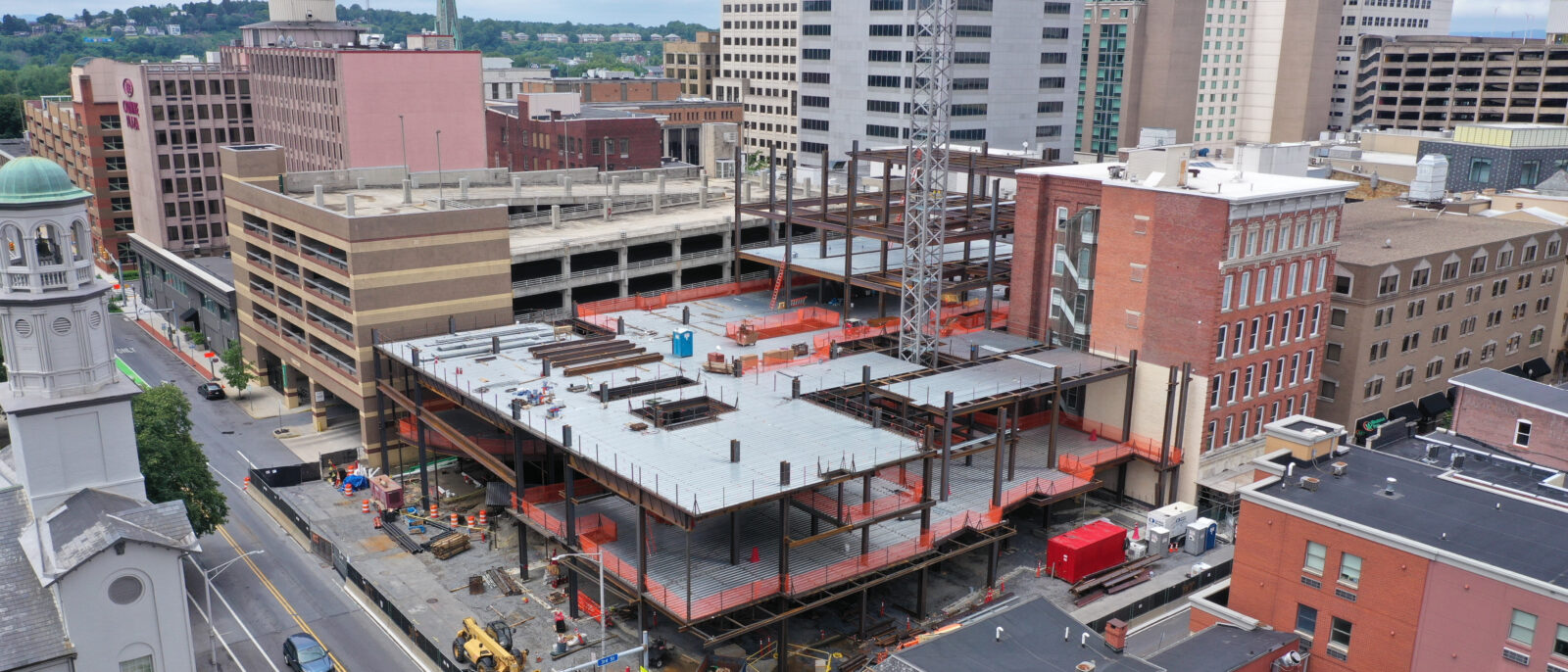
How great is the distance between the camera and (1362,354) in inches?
2835

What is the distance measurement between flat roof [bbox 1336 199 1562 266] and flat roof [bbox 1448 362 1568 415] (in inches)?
485

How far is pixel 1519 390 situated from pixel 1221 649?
29.1 meters

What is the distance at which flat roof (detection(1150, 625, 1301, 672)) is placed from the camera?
4034 cm

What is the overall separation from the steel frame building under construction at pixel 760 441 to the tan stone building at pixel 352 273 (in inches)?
108

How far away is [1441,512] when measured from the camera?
141 ft

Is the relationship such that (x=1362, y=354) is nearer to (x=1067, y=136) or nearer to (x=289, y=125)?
(x=1067, y=136)

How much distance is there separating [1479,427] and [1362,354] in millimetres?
13182

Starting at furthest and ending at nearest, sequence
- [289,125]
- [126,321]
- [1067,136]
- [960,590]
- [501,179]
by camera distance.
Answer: [1067,136] → [289,125] → [126,321] → [501,179] → [960,590]

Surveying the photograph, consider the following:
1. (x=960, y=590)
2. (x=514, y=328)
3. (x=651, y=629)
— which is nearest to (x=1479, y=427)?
(x=960, y=590)

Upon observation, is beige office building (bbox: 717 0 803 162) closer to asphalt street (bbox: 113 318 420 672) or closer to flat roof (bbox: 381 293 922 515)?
flat roof (bbox: 381 293 922 515)

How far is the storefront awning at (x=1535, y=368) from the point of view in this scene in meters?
87.7

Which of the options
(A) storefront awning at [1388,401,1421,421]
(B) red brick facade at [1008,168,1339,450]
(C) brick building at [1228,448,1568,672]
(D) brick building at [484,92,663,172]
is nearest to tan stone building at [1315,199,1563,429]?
(A) storefront awning at [1388,401,1421,421]

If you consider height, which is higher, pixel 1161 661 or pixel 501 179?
pixel 501 179

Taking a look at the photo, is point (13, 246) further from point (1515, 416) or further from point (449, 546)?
point (1515, 416)
